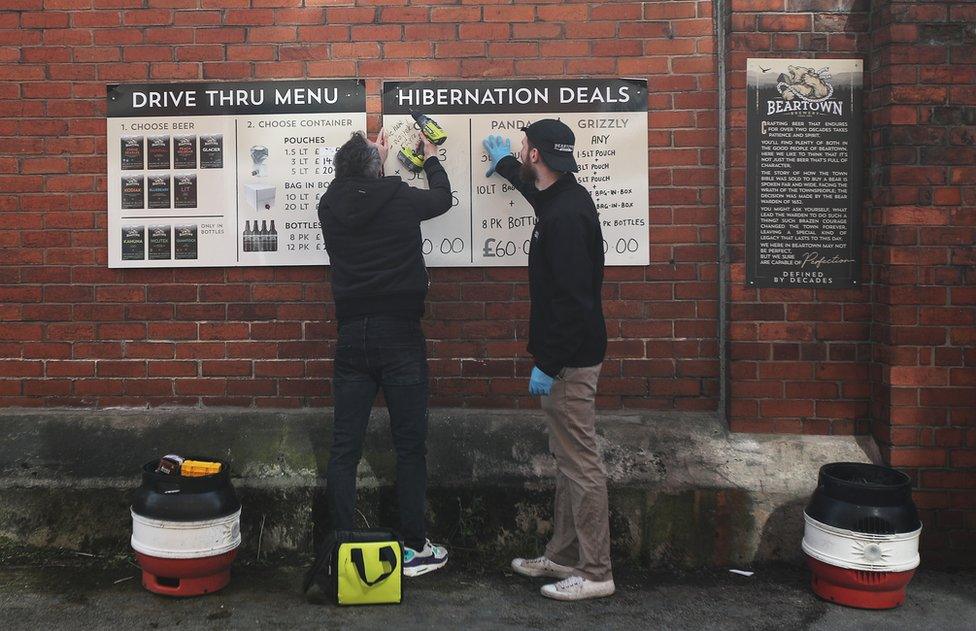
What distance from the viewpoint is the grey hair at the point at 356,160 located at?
4.71m

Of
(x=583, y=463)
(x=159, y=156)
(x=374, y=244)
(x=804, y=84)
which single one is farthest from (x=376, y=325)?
(x=804, y=84)

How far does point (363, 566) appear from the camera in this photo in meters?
4.32

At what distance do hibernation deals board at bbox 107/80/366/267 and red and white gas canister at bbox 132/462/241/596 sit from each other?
1.46 meters

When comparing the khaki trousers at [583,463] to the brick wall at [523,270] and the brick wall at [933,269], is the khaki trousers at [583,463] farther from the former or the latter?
the brick wall at [933,269]

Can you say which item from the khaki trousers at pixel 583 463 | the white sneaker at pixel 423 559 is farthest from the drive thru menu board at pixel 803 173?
the white sneaker at pixel 423 559

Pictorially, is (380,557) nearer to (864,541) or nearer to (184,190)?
(864,541)

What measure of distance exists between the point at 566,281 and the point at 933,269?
2078 mm

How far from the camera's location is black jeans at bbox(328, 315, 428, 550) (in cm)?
465

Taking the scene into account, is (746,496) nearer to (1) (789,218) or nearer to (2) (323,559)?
(1) (789,218)

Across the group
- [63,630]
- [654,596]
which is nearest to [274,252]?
[63,630]

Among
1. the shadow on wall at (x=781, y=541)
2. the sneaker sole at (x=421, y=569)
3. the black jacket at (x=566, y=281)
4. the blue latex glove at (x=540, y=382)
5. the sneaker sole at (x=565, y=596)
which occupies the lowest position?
the sneaker sole at (x=565, y=596)

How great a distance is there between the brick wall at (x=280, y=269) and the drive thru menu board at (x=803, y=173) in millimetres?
261

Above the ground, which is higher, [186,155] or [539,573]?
[186,155]

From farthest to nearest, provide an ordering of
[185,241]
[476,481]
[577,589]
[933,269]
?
1. [185,241]
2. [476,481]
3. [933,269]
4. [577,589]
